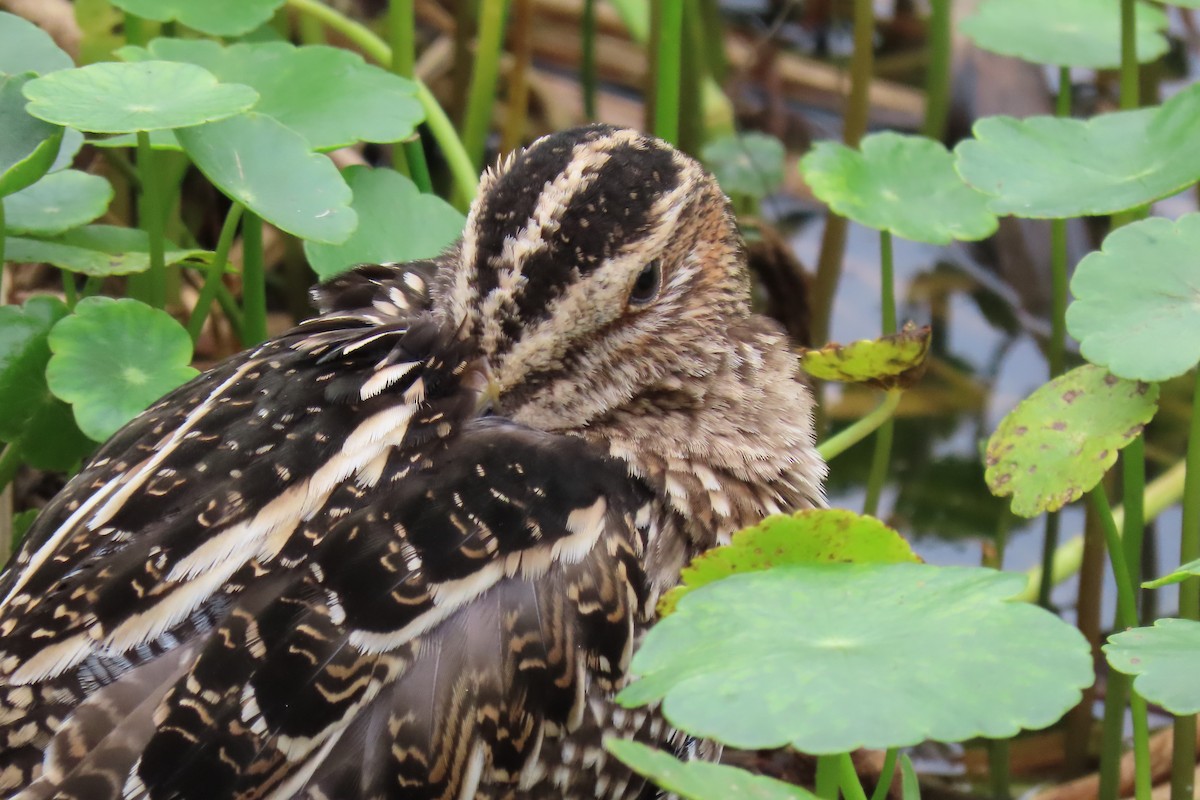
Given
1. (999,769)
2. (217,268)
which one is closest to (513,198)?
(217,268)

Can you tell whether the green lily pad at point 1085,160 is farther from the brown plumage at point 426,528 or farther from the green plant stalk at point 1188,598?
the brown plumage at point 426,528

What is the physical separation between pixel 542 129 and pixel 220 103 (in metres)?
2.28

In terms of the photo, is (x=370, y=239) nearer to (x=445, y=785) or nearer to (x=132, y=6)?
(x=132, y=6)

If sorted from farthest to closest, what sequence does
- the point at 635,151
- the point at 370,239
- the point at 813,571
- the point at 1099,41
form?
1. the point at 1099,41
2. the point at 370,239
3. the point at 635,151
4. the point at 813,571

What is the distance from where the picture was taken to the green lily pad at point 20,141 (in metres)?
2.35

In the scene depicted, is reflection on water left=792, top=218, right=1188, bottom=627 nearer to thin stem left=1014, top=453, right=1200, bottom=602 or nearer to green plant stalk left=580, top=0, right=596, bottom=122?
thin stem left=1014, top=453, right=1200, bottom=602

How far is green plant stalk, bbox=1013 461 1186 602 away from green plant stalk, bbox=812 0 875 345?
2.64ft

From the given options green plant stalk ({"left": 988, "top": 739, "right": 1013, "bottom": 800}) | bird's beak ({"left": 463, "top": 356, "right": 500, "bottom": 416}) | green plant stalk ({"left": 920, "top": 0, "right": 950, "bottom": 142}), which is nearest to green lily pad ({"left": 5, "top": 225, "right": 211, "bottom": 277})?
bird's beak ({"left": 463, "top": 356, "right": 500, "bottom": 416})

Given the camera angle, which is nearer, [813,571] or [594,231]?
[813,571]

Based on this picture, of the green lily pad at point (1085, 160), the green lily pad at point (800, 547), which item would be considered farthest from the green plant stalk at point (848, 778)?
the green lily pad at point (1085, 160)

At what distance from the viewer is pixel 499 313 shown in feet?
6.79

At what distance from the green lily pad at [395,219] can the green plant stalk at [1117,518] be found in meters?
1.25

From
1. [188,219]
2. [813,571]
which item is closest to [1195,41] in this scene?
[188,219]

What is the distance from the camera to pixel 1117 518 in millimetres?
3189
